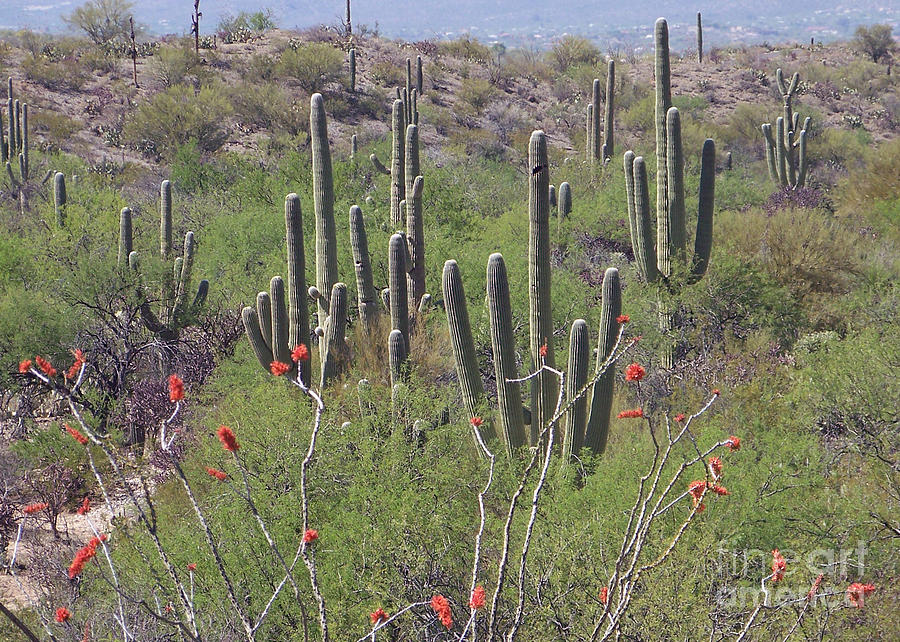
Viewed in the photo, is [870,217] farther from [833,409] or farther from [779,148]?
[833,409]

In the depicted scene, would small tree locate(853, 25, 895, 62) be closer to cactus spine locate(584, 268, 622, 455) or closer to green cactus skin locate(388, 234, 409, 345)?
green cactus skin locate(388, 234, 409, 345)

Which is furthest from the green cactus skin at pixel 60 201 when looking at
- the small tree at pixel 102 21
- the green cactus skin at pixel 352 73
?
the small tree at pixel 102 21

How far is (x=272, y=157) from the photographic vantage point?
30359 mm

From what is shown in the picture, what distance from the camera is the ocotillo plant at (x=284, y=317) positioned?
1151 centimetres

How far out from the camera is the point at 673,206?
1367 centimetres

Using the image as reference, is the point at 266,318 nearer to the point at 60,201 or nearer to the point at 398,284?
the point at 398,284

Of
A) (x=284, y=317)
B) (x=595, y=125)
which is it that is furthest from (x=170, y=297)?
(x=595, y=125)

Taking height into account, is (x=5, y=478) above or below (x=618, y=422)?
below

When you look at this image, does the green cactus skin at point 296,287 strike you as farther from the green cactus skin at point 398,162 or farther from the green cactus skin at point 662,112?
the green cactus skin at point 662,112

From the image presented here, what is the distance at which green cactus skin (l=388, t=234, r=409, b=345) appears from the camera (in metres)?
11.0

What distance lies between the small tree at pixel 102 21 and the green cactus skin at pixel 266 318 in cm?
3828

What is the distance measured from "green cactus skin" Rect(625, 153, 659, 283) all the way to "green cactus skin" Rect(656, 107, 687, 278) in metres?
0.19

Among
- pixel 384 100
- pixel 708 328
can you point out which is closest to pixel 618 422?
pixel 708 328

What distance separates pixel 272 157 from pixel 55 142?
8.29 meters
